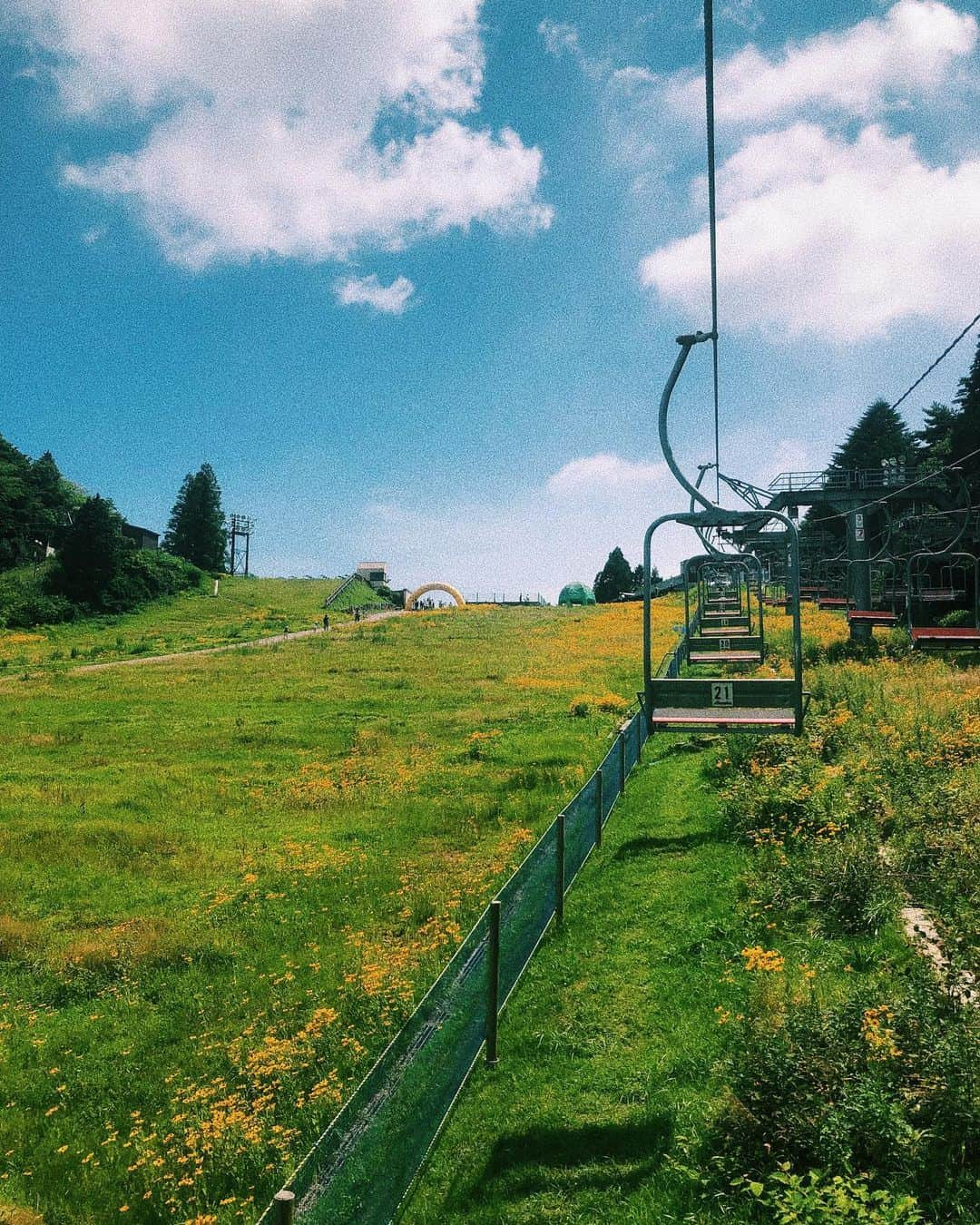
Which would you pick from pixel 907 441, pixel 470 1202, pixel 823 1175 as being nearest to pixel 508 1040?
pixel 470 1202

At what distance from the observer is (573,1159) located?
4.85 metres

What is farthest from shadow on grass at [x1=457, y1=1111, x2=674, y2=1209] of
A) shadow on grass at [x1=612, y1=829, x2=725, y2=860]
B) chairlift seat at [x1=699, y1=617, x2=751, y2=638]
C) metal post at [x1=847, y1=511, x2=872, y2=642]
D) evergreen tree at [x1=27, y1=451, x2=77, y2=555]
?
A: evergreen tree at [x1=27, y1=451, x2=77, y2=555]

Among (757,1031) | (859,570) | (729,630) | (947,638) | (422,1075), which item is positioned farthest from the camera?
(859,570)

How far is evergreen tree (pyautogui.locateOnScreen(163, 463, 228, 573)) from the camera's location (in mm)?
94875

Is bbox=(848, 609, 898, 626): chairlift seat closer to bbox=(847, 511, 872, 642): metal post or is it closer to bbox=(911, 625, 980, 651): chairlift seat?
bbox=(911, 625, 980, 651): chairlift seat

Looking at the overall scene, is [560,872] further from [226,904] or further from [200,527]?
[200,527]

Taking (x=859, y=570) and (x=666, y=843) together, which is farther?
(x=859, y=570)

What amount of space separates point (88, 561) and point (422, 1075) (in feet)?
207

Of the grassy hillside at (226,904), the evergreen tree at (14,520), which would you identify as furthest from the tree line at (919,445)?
the evergreen tree at (14,520)

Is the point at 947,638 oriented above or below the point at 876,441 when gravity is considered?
below

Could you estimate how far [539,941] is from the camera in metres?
7.79

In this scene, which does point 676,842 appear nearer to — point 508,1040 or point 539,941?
point 539,941

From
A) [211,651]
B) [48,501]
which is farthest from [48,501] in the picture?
[211,651]

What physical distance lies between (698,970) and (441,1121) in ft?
8.91
